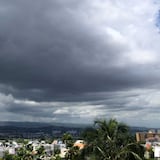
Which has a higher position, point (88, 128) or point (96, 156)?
point (88, 128)

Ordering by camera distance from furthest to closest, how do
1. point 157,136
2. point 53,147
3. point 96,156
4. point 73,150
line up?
point 157,136, point 53,147, point 73,150, point 96,156

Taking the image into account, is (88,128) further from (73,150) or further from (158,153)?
(158,153)

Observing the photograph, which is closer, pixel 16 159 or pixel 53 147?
pixel 16 159

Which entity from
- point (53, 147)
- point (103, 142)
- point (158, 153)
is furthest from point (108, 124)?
point (53, 147)

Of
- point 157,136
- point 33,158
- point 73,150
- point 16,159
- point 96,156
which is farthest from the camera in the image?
point 157,136

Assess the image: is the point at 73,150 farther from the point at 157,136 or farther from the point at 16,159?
the point at 157,136

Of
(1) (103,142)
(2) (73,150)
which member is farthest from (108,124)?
(2) (73,150)
